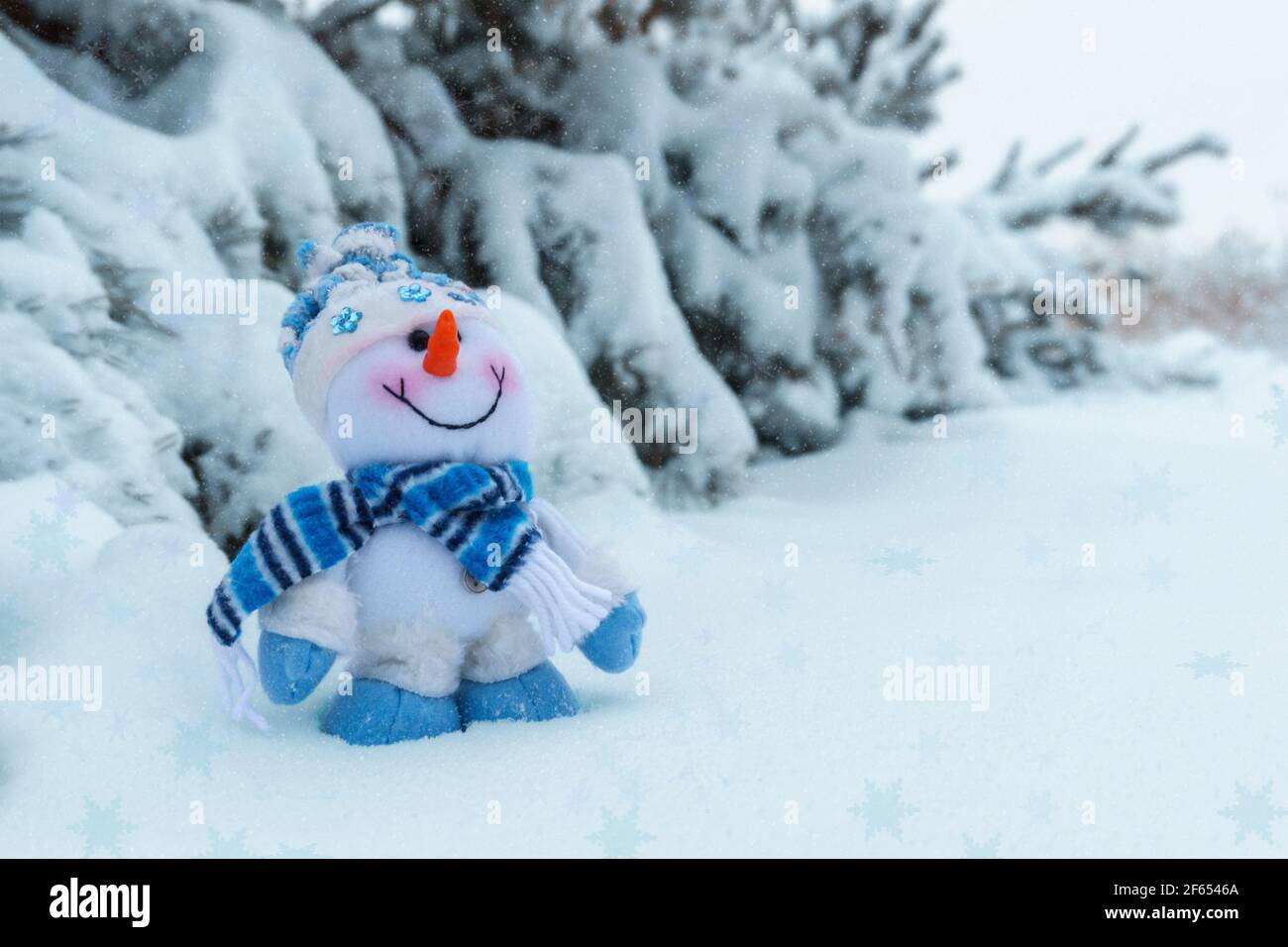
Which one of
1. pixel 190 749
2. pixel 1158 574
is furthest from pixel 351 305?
pixel 1158 574

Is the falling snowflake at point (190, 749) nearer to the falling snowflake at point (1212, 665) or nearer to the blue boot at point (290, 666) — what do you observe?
the blue boot at point (290, 666)

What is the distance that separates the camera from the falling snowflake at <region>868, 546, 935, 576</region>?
230 cm

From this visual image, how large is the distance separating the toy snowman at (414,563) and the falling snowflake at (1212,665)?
79 centimetres

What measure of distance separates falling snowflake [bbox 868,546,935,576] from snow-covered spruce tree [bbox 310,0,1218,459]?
620 millimetres

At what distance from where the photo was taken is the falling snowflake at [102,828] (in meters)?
1.20

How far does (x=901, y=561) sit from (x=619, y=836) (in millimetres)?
1283

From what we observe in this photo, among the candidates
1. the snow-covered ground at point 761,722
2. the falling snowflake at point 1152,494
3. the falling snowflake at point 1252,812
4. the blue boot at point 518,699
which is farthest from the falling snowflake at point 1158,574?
the blue boot at point 518,699

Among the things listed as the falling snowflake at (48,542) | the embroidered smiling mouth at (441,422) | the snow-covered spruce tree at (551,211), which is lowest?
the falling snowflake at (48,542)

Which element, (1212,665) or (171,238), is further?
(171,238)

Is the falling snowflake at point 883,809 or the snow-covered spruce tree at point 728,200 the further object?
the snow-covered spruce tree at point 728,200

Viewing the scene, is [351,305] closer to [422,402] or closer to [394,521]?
[422,402]

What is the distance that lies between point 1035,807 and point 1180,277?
431cm

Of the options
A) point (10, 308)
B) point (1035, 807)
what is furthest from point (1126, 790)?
point (10, 308)

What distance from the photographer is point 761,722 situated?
4.97 feet
